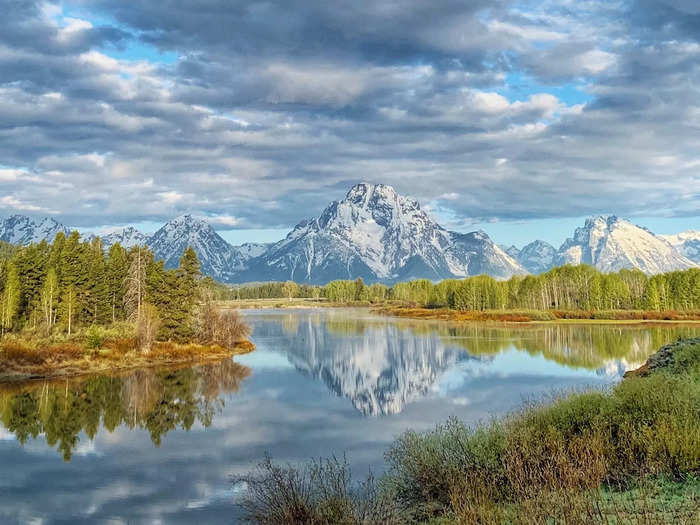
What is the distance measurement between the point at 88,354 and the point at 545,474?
5823 centimetres

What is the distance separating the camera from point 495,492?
16062mm

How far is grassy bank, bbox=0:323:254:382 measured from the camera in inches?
2174

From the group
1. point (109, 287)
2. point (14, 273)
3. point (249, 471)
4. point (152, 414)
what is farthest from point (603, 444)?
point (109, 287)

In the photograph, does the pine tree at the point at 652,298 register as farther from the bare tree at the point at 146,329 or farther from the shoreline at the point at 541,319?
the bare tree at the point at 146,329

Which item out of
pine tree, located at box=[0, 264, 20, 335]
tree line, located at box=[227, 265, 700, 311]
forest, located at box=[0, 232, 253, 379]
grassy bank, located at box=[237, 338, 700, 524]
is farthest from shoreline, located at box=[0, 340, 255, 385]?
tree line, located at box=[227, 265, 700, 311]

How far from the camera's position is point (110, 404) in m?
41.8

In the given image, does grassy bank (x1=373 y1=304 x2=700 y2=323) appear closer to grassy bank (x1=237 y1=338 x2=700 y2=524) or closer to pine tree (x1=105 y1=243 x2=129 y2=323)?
pine tree (x1=105 y1=243 x2=129 y2=323)

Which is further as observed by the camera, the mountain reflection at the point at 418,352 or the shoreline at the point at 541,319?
the shoreline at the point at 541,319

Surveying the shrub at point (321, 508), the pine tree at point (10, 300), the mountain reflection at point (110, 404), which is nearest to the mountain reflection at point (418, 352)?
the mountain reflection at point (110, 404)

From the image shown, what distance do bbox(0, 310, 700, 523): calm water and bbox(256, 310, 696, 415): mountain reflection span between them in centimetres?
36

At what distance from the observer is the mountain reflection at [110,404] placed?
114ft

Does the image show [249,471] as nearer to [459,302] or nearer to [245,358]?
[245,358]

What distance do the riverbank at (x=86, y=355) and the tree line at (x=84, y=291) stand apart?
3.73 m

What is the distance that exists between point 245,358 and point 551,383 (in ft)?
125
